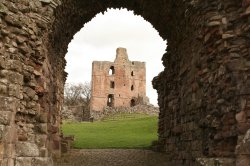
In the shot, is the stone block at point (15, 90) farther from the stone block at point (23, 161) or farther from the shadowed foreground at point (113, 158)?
the shadowed foreground at point (113, 158)

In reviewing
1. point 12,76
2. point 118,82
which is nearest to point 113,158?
point 12,76

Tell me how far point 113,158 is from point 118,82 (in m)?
42.2

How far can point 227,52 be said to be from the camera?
7.16 meters

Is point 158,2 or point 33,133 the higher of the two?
point 158,2

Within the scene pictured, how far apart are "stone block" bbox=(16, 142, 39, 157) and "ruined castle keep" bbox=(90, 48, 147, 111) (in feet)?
148

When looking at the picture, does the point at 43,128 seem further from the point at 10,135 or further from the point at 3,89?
the point at 3,89

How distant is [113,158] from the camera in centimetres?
1380

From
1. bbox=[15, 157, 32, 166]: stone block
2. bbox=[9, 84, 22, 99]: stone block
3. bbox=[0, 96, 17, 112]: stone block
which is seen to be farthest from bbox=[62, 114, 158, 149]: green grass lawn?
bbox=[0, 96, 17, 112]: stone block

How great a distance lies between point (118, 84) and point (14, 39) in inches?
1895

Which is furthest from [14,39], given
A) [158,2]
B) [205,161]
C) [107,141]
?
[107,141]

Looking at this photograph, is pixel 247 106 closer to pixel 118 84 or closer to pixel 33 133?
pixel 33 133

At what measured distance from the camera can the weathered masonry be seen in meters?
6.82

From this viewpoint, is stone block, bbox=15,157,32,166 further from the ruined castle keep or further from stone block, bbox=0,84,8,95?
the ruined castle keep

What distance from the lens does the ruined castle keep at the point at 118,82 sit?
54.5 metres
